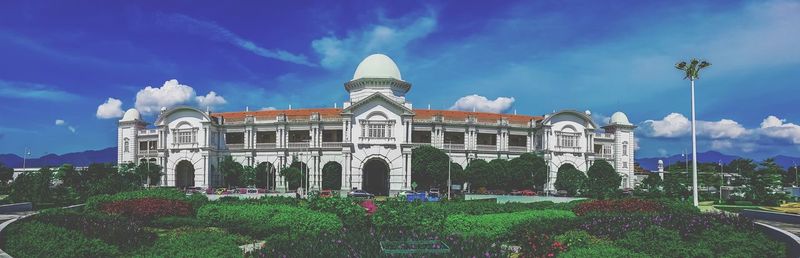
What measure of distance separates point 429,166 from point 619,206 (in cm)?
3531

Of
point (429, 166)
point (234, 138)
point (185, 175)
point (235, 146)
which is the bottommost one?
point (185, 175)

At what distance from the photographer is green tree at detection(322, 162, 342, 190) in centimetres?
6178

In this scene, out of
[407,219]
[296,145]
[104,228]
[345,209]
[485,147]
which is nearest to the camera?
[104,228]

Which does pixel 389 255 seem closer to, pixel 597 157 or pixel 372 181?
pixel 372 181

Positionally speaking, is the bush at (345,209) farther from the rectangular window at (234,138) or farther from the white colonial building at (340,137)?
the rectangular window at (234,138)

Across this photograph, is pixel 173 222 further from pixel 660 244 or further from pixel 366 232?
pixel 660 244

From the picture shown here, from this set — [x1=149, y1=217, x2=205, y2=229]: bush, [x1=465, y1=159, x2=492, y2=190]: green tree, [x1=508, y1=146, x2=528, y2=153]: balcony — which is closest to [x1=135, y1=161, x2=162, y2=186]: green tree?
[x1=465, y1=159, x2=492, y2=190]: green tree

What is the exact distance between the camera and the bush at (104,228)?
14945 mm

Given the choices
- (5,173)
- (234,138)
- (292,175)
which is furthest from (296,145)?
(5,173)

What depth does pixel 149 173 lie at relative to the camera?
217ft

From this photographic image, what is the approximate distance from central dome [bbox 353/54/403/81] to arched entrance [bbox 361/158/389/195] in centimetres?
1073

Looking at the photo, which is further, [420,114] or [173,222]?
Answer: [420,114]

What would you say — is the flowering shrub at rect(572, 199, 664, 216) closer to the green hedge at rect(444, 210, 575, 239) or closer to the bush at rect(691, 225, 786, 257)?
the green hedge at rect(444, 210, 575, 239)

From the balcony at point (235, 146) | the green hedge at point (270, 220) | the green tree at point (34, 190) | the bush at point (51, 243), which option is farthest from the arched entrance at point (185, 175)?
the bush at point (51, 243)
